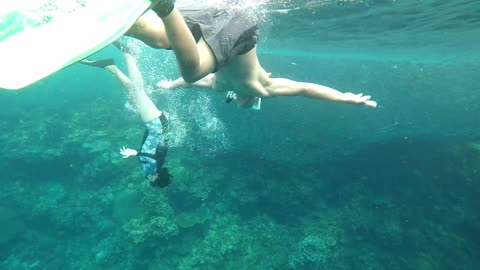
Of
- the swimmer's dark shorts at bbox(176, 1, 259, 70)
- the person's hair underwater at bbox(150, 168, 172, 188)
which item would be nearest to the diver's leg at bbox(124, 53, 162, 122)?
the person's hair underwater at bbox(150, 168, 172, 188)

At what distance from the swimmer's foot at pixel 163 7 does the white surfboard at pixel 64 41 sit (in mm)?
81

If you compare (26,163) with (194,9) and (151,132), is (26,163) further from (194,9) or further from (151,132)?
(194,9)

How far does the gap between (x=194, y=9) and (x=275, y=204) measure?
10513 millimetres

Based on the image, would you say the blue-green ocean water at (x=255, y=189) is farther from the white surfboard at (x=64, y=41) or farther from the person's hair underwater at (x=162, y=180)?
the white surfboard at (x=64, y=41)

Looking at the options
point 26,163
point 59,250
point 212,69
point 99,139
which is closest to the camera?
point 212,69

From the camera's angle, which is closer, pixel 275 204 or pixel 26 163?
pixel 275 204

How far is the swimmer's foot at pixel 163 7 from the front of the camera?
2230mm

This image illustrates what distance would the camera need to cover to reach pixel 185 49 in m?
2.56

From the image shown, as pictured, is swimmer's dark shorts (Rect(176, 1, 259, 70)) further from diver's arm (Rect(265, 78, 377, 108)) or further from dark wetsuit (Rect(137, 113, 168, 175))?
dark wetsuit (Rect(137, 113, 168, 175))

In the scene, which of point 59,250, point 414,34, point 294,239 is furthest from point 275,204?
point 414,34

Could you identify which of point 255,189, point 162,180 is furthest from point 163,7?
point 255,189

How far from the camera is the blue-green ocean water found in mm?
11375

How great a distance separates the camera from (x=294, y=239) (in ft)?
38.6

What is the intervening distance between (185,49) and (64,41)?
2.95ft
